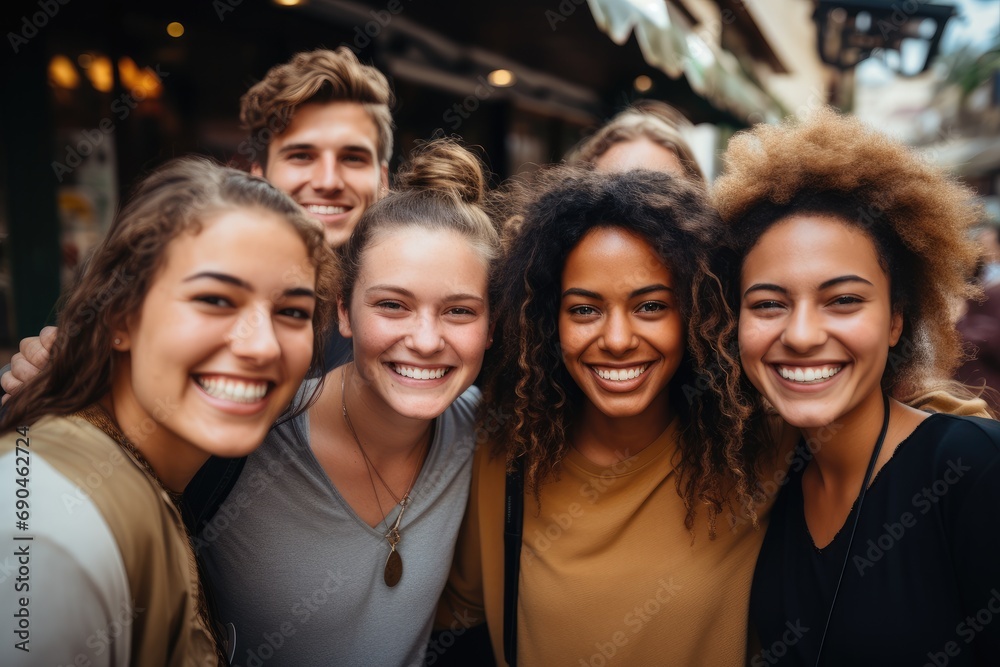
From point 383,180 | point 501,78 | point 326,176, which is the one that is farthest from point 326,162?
point 501,78

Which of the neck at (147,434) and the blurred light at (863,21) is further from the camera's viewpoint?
the blurred light at (863,21)

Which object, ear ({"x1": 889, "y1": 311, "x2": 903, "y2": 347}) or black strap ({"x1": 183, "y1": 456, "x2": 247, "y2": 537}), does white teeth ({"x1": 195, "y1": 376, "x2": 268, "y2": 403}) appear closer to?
black strap ({"x1": 183, "y1": 456, "x2": 247, "y2": 537})

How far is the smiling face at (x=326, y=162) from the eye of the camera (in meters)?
3.04

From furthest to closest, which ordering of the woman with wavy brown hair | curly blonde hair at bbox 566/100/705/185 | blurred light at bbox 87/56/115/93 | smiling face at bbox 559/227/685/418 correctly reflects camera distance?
blurred light at bbox 87/56/115/93
curly blonde hair at bbox 566/100/705/185
smiling face at bbox 559/227/685/418
the woman with wavy brown hair

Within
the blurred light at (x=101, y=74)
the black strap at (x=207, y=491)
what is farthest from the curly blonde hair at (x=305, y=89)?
the black strap at (x=207, y=491)

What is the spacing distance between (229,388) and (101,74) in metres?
3.33

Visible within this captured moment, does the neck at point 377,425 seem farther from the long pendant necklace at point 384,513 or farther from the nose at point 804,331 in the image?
the nose at point 804,331

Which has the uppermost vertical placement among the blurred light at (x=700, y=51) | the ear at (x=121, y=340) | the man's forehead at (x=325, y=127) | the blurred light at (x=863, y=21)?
the blurred light at (x=863, y=21)

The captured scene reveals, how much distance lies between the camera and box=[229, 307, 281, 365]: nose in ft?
5.03

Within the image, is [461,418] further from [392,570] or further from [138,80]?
[138,80]

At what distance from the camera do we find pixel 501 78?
19.9 ft

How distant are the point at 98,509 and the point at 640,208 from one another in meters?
1.62

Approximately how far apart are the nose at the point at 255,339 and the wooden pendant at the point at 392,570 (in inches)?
36.0

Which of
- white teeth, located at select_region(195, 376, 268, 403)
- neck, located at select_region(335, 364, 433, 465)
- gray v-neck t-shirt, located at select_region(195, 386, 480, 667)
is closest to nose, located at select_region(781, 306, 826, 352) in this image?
neck, located at select_region(335, 364, 433, 465)
